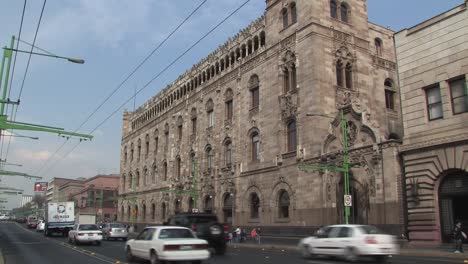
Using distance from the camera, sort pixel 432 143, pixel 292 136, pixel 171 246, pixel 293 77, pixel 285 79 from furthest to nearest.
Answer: pixel 285 79, pixel 293 77, pixel 292 136, pixel 432 143, pixel 171 246

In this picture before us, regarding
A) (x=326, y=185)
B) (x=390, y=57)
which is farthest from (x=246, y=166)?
(x=390, y=57)

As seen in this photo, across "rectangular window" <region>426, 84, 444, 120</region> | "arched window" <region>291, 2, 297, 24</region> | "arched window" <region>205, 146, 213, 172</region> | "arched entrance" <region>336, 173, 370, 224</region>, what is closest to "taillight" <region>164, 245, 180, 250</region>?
"rectangular window" <region>426, 84, 444, 120</region>

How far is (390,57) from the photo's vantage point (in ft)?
146

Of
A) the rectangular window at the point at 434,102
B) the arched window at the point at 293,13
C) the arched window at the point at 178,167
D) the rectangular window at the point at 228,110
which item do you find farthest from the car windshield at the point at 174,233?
the arched window at the point at 178,167

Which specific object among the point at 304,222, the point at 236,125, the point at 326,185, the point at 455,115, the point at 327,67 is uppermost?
the point at 327,67

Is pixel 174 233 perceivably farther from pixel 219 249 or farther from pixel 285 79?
pixel 285 79

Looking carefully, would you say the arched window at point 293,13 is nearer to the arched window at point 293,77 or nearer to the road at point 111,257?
the arched window at point 293,77

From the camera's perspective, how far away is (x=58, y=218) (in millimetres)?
45062

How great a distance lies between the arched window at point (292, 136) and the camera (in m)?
38.3

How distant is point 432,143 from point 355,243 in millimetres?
12213

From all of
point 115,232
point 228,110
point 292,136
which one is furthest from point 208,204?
point 292,136

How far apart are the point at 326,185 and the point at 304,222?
3420mm

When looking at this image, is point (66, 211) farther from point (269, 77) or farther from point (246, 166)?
point (269, 77)

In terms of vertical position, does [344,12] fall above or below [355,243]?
above
